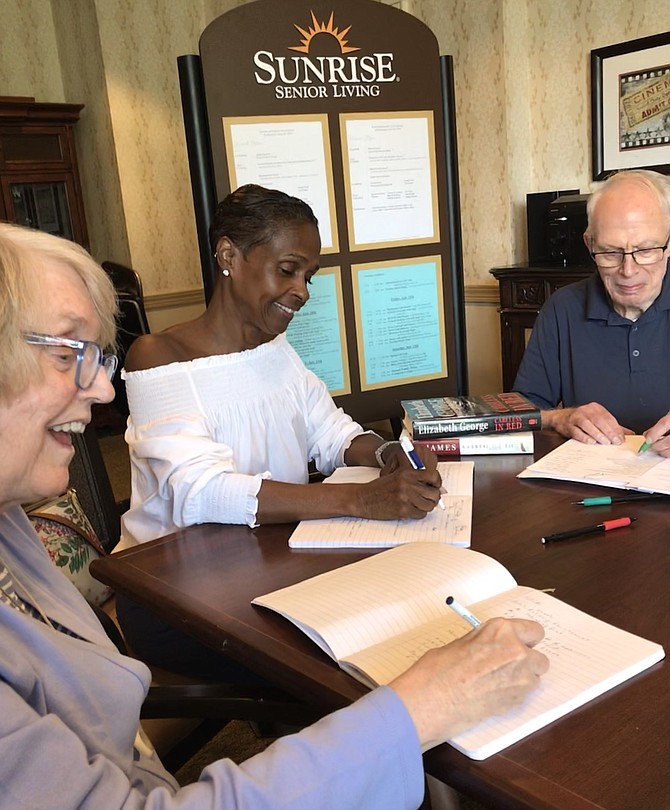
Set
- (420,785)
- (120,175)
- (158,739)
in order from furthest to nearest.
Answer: (120,175) < (158,739) < (420,785)

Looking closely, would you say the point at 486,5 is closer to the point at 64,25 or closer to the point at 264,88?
the point at 264,88

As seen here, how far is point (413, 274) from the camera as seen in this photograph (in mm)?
2576

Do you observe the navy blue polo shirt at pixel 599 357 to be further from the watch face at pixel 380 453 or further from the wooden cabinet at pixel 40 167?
the wooden cabinet at pixel 40 167

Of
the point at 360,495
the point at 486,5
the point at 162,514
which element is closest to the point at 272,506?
the point at 360,495

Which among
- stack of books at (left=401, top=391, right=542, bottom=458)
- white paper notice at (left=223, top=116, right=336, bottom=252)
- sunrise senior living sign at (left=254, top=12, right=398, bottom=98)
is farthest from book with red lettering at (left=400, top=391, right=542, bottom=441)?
sunrise senior living sign at (left=254, top=12, right=398, bottom=98)

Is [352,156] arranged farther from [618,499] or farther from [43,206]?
[43,206]

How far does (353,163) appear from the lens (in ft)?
7.97

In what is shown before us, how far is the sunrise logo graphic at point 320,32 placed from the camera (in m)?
2.27

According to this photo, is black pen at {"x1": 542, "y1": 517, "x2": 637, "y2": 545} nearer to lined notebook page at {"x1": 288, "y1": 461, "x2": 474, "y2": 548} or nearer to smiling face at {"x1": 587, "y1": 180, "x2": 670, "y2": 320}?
lined notebook page at {"x1": 288, "y1": 461, "x2": 474, "y2": 548}

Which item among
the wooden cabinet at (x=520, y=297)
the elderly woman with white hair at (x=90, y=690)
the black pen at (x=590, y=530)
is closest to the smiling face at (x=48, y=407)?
the elderly woman with white hair at (x=90, y=690)

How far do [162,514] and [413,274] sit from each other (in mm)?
1391

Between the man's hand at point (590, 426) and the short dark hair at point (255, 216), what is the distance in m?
0.75

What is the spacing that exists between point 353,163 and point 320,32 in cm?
40

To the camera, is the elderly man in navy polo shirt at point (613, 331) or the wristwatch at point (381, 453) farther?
the elderly man in navy polo shirt at point (613, 331)
